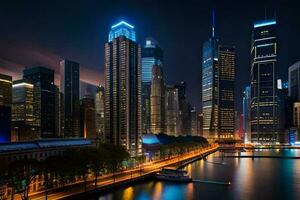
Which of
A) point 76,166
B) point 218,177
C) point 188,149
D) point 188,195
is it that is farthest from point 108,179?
point 188,149

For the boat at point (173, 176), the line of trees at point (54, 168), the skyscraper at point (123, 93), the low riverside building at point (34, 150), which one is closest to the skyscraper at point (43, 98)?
the skyscraper at point (123, 93)

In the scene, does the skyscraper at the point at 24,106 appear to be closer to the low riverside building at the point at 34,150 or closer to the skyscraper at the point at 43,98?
the skyscraper at the point at 43,98

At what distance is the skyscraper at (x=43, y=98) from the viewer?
173 m

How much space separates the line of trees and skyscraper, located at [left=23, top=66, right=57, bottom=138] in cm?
11801

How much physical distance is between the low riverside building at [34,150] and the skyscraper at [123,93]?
45.6 metres

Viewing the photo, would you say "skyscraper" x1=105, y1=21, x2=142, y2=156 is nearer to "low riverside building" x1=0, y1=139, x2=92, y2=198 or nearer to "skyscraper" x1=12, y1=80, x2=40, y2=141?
"low riverside building" x1=0, y1=139, x2=92, y2=198

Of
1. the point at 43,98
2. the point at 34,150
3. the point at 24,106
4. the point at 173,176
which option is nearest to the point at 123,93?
the point at 173,176

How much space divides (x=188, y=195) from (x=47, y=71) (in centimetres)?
15088

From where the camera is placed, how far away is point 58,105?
643ft

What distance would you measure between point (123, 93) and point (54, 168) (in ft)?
242

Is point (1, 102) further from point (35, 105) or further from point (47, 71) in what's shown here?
point (47, 71)

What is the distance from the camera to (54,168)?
4753 centimetres

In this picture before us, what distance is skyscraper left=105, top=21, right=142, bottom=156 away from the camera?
116312 mm

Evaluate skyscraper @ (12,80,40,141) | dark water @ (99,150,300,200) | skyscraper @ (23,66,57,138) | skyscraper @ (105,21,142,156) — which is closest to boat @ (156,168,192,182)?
dark water @ (99,150,300,200)
